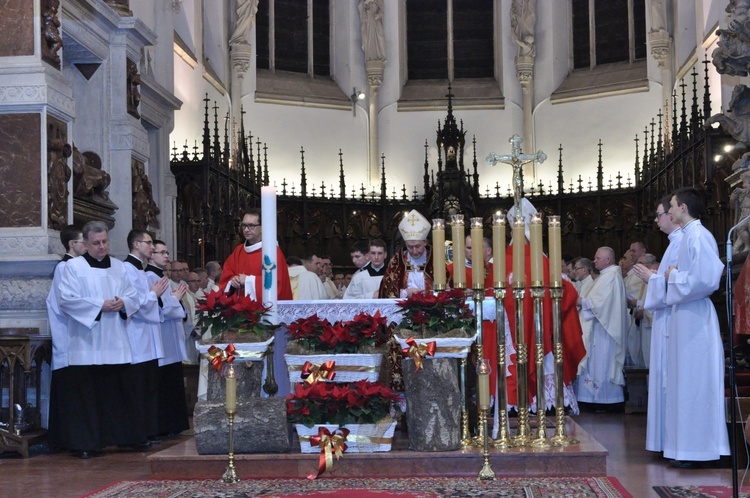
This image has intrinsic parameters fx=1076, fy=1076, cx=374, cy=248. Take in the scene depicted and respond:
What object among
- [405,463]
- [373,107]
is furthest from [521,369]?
[373,107]

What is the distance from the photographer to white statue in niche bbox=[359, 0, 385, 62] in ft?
76.4

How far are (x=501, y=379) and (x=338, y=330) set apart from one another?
3.58ft

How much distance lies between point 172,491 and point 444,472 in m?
1.64

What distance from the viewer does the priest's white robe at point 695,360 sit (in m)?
6.98

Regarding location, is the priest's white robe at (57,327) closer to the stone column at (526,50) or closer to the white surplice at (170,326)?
the white surplice at (170,326)

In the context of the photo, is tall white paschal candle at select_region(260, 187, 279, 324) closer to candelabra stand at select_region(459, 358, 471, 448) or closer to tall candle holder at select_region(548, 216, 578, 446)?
candelabra stand at select_region(459, 358, 471, 448)

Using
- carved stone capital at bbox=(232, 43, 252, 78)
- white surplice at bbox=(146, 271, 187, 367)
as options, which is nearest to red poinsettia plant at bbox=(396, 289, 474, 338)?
white surplice at bbox=(146, 271, 187, 367)

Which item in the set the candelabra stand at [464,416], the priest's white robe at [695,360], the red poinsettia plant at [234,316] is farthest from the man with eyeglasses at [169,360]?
the priest's white robe at [695,360]

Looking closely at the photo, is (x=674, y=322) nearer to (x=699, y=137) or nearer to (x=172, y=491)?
(x=172, y=491)

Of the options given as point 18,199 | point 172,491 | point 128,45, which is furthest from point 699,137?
point 172,491

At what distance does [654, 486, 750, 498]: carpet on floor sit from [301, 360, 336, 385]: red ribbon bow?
2.12 metres

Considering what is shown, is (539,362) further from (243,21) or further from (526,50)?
(526,50)

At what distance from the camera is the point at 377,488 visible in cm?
609

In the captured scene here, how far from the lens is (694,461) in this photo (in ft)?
23.2
